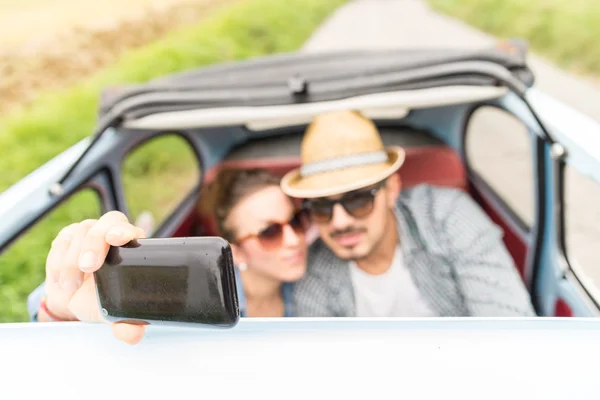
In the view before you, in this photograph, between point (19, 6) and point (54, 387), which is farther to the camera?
point (19, 6)

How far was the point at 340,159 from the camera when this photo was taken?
2047 millimetres

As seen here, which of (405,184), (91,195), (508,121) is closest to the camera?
(405,184)

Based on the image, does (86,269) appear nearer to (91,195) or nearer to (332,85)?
(332,85)

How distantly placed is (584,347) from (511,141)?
5847mm

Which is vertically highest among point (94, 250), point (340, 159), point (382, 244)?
point (94, 250)

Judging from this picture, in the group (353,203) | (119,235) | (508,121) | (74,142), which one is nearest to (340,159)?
(353,203)

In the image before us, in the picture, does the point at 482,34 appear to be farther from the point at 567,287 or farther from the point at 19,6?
the point at 567,287

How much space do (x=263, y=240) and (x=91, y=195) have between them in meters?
3.64

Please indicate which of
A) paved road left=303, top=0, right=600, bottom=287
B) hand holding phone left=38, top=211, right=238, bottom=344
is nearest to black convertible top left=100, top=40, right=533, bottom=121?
hand holding phone left=38, top=211, right=238, bottom=344

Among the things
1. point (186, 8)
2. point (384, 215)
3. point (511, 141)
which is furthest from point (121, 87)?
point (186, 8)

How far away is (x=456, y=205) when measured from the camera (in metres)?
2.22

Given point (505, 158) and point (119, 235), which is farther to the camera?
point (505, 158)

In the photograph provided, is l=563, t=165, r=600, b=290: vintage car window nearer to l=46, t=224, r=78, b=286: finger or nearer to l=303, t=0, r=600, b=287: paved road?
l=303, t=0, r=600, b=287: paved road

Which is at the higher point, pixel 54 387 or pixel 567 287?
→ pixel 54 387
